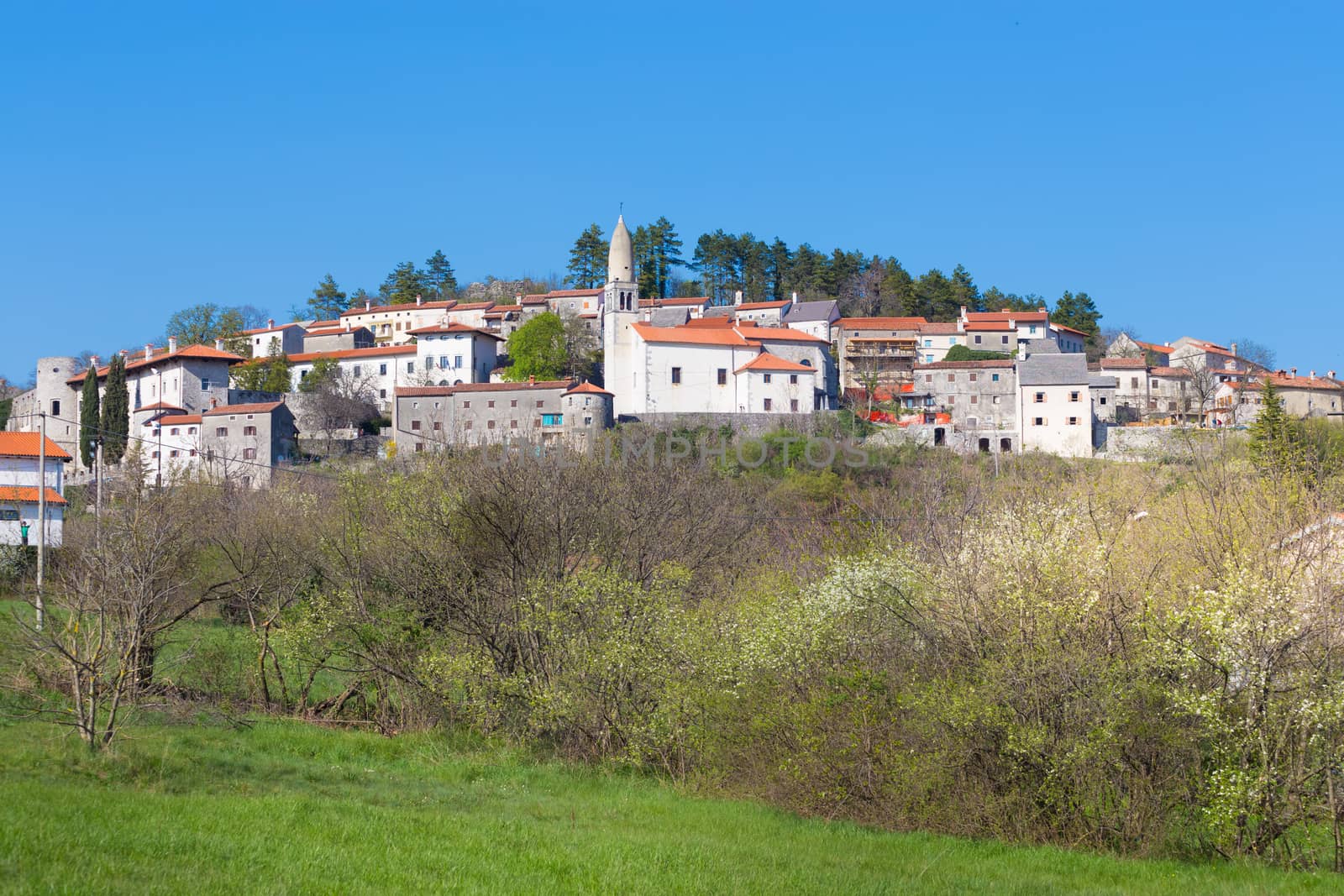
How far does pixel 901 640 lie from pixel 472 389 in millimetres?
53160

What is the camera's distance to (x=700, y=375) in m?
66.2

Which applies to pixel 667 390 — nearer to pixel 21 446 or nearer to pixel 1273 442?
pixel 21 446

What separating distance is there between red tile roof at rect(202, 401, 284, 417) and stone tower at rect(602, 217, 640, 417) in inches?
700

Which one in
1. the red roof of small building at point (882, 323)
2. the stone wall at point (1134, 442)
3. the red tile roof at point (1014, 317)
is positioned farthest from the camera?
the red roof of small building at point (882, 323)

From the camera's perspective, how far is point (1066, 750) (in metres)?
13.7

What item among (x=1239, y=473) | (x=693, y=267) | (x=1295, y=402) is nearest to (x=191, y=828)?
(x=1239, y=473)

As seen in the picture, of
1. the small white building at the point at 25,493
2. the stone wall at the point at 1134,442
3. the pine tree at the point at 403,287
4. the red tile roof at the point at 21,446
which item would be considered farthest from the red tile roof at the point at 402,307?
the small white building at the point at 25,493

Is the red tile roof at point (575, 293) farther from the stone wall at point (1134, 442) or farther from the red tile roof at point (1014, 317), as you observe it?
the stone wall at point (1134, 442)

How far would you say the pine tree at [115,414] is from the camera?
6456 cm

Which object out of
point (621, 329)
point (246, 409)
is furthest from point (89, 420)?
point (621, 329)

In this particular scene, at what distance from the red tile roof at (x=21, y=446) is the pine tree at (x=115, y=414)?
24.2 metres

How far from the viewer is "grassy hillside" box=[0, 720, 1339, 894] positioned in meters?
10.6

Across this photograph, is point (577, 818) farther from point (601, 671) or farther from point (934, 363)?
point (934, 363)

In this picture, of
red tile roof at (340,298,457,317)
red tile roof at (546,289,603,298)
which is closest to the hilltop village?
red tile roof at (546,289,603,298)
